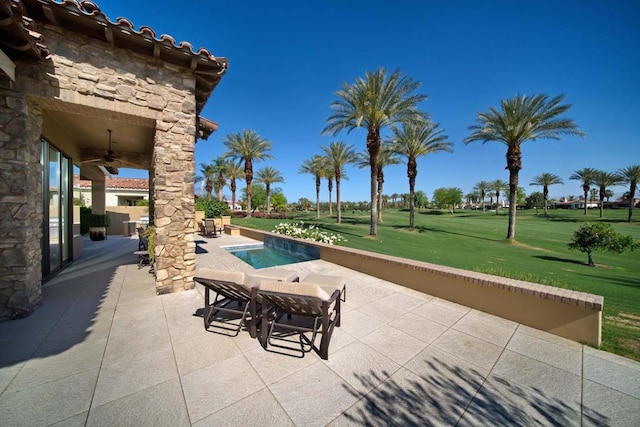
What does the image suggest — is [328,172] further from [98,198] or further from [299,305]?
[299,305]

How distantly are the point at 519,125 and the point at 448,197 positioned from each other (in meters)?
51.0

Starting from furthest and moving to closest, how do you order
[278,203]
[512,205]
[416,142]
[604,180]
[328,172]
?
[278,203]
[604,180]
[328,172]
[416,142]
[512,205]

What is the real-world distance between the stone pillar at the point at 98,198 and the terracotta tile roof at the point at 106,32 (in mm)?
11422

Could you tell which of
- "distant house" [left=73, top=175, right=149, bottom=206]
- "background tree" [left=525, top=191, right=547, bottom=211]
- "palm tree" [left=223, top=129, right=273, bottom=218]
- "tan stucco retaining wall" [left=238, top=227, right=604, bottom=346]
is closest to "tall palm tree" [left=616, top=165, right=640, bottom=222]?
"background tree" [left=525, top=191, right=547, bottom=211]

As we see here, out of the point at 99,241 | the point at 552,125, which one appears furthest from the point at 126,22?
the point at 552,125

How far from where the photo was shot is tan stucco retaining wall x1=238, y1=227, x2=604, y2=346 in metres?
3.29

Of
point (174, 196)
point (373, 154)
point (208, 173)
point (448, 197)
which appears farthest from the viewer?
point (448, 197)

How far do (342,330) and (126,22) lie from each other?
6.22m

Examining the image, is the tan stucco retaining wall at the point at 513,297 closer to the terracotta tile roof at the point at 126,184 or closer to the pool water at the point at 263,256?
the pool water at the point at 263,256

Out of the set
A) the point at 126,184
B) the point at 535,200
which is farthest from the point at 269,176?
the point at 535,200

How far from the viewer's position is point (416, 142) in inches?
774

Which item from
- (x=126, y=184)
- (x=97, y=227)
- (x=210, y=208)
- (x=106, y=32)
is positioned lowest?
(x=97, y=227)

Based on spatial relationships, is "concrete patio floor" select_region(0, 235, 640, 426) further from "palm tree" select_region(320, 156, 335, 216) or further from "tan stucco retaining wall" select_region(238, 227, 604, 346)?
"palm tree" select_region(320, 156, 335, 216)

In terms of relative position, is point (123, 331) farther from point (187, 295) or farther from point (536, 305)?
point (536, 305)
